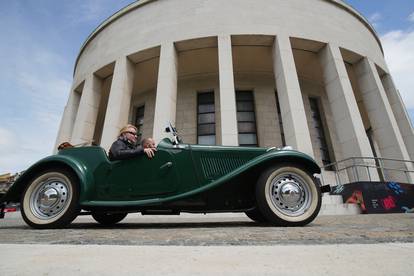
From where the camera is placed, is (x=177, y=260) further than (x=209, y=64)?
No

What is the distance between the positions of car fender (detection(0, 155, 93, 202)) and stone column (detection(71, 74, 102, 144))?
27.4 ft

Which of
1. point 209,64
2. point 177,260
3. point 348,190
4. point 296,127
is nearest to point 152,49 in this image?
point 209,64

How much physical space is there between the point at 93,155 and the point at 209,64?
9.96 meters

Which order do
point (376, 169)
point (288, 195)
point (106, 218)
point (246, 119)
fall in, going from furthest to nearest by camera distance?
point (246, 119) < point (376, 169) < point (106, 218) < point (288, 195)

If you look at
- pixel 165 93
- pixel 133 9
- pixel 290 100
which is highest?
pixel 133 9

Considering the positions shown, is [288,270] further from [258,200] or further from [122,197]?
[122,197]

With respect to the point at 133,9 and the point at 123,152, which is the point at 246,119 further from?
the point at 123,152

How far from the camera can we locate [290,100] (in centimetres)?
884

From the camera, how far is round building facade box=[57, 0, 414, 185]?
9.29m

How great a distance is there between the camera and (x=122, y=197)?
9.08 ft

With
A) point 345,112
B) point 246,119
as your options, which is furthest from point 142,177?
point 246,119

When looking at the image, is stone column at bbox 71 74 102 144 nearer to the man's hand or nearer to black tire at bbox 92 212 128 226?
black tire at bbox 92 212 128 226

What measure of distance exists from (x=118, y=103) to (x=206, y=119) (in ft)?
14.5

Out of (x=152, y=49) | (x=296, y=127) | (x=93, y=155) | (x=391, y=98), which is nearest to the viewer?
(x=93, y=155)
